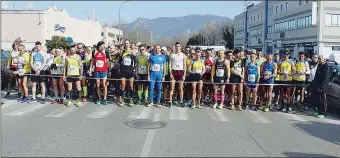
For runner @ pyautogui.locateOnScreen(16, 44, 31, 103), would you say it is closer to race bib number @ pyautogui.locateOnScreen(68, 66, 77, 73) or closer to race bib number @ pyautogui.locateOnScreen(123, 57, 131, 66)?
race bib number @ pyautogui.locateOnScreen(68, 66, 77, 73)

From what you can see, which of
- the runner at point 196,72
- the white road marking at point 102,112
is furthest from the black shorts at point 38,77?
the runner at point 196,72

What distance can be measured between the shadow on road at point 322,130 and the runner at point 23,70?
874cm

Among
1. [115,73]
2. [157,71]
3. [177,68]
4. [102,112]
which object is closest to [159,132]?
[102,112]

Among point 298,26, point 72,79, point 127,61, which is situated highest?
point 298,26

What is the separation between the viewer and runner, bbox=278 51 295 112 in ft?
39.8

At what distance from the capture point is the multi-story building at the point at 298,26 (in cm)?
4703

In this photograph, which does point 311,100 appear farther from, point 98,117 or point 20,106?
point 20,106

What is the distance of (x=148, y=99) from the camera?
12383 millimetres

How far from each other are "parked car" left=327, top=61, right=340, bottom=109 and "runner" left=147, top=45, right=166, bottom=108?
18.2 feet

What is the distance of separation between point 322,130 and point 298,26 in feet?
161

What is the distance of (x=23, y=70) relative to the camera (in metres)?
11.9

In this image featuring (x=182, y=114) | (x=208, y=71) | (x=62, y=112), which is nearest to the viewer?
(x=62, y=112)

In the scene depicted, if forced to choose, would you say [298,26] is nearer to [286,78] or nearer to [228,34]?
[286,78]

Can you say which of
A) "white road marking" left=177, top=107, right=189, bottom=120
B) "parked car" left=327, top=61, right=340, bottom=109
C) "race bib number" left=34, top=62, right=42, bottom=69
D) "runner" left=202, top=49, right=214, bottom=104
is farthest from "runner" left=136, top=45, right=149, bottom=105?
"parked car" left=327, top=61, right=340, bottom=109
